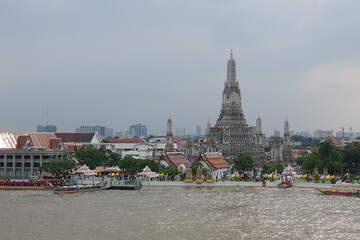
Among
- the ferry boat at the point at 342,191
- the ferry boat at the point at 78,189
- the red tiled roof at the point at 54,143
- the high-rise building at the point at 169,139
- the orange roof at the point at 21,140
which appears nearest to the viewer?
the ferry boat at the point at 342,191

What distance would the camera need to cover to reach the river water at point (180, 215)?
44.9 metres

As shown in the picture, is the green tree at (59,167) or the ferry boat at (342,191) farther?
the green tree at (59,167)

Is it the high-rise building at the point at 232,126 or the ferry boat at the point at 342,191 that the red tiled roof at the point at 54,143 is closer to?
the high-rise building at the point at 232,126

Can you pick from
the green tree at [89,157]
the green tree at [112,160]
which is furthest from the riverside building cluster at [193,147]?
the green tree at [112,160]

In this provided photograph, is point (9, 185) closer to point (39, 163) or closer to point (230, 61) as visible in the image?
point (39, 163)

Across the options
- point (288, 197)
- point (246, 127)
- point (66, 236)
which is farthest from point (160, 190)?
point (246, 127)

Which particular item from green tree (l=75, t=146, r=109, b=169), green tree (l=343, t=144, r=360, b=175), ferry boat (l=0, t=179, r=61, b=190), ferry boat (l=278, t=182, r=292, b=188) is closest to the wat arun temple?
green tree (l=343, t=144, r=360, b=175)

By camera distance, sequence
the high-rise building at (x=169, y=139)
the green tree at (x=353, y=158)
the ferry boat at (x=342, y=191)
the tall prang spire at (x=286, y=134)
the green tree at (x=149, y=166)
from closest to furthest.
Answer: the ferry boat at (x=342, y=191), the green tree at (x=149, y=166), the green tree at (x=353, y=158), the high-rise building at (x=169, y=139), the tall prang spire at (x=286, y=134)

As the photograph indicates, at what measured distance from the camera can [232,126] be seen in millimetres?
122312

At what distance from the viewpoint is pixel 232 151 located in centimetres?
11944

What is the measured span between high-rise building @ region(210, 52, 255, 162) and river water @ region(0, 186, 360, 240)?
46148 millimetres

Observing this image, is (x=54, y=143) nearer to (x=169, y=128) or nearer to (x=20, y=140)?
(x=20, y=140)

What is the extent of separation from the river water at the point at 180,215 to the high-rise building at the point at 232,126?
4615 centimetres

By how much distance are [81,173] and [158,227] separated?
44.4 metres
